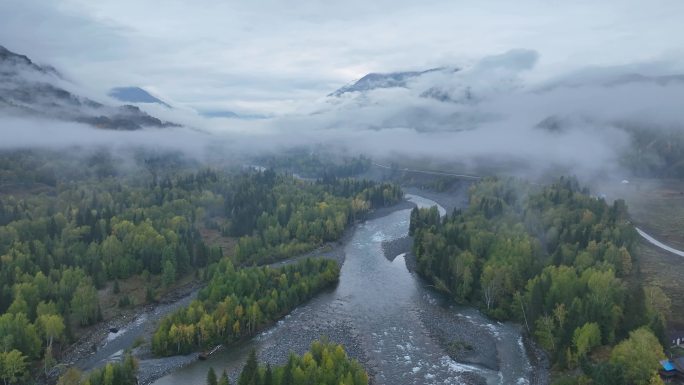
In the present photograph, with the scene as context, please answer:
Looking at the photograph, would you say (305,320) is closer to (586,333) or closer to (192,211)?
(586,333)

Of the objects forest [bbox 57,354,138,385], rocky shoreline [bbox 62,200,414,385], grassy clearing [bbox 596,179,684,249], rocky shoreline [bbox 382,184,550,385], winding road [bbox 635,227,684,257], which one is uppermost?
grassy clearing [bbox 596,179,684,249]

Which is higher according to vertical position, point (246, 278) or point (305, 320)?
point (246, 278)

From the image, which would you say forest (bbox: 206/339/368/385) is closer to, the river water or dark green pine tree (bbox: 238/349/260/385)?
dark green pine tree (bbox: 238/349/260/385)

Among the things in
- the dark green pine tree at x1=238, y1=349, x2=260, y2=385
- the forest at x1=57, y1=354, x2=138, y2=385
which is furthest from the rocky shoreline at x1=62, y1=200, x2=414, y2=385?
the dark green pine tree at x1=238, y1=349, x2=260, y2=385

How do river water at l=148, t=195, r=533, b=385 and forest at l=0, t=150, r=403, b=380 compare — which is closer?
river water at l=148, t=195, r=533, b=385

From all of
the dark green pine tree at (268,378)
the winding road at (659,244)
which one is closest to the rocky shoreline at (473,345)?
the dark green pine tree at (268,378)

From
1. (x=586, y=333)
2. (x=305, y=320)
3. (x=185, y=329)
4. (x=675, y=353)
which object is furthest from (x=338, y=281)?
(x=675, y=353)

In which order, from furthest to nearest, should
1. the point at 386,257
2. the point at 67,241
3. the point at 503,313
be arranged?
the point at 386,257 → the point at 67,241 → the point at 503,313
